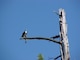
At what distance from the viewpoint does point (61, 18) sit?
23.3 ft

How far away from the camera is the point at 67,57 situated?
6.74 meters

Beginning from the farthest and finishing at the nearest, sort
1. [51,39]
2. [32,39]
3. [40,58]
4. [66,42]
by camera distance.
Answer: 1. [40,58]
2. [32,39]
3. [51,39]
4. [66,42]

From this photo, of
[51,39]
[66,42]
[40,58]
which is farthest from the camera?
[40,58]

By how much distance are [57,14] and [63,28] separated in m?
0.72

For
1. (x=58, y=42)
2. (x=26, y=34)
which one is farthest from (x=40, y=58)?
(x=58, y=42)

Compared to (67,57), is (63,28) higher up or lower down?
higher up

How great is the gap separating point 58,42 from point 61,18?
0.78 meters

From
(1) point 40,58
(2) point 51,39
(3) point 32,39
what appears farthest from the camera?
(1) point 40,58

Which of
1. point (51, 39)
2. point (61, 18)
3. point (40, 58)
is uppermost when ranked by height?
point (61, 18)

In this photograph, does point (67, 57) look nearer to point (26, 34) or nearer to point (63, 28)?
point (63, 28)

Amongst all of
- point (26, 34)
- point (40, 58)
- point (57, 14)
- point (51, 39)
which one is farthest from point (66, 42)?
point (40, 58)

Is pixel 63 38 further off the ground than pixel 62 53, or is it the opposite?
pixel 63 38

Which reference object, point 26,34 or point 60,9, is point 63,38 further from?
point 26,34

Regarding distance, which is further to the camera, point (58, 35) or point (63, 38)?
point (58, 35)
